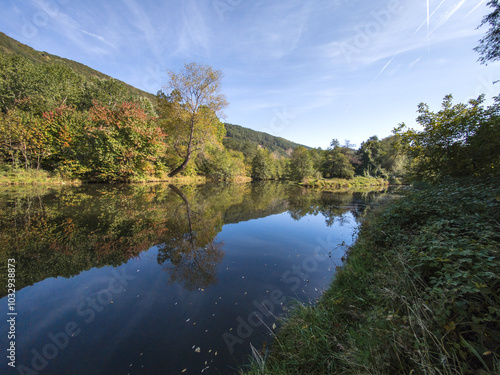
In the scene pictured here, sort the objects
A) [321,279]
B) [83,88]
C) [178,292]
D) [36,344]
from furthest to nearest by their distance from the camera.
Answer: [83,88] < [321,279] < [178,292] < [36,344]

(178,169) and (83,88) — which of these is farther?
(83,88)

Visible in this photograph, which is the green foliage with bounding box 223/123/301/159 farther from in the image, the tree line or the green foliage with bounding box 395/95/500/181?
the green foliage with bounding box 395/95/500/181

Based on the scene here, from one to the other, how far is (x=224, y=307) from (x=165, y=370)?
45.4 inches

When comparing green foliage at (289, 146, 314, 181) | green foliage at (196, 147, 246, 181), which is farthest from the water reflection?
green foliage at (289, 146, 314, 181)

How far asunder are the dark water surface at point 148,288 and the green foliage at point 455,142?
3818 millimetres

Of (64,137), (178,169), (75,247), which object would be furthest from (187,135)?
(75,247)

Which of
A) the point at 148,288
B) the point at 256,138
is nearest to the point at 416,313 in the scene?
the point at 148,288

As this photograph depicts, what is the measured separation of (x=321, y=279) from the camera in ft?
13.6

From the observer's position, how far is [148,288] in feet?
11.5

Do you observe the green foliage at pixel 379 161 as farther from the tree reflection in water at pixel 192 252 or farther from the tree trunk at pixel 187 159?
the tree reflection in water at pixel 192 252

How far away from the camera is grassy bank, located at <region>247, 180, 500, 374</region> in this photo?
133cm

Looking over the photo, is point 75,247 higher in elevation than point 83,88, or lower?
lower

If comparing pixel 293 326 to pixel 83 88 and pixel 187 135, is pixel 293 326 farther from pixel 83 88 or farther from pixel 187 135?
pixel 83 88

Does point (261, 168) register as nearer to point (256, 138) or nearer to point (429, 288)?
point (429, 288)
